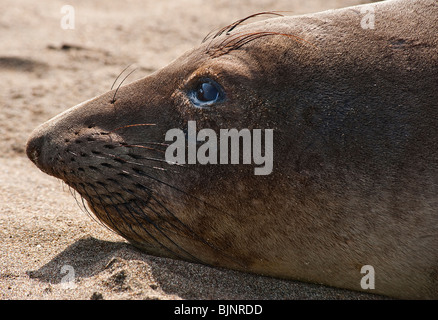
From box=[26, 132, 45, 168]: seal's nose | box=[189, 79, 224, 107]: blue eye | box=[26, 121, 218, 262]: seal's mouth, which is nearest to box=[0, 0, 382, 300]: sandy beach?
box=[26, 121, 218, 262]: seal's mouth

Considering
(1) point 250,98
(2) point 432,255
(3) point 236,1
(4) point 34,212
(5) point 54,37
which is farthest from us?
(3) point 236,1

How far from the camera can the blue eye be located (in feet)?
10.3

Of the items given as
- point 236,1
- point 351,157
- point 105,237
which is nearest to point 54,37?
point 236,1

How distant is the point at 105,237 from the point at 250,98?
130 centimetres

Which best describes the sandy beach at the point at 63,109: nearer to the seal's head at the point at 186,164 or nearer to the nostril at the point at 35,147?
the seal's head at the point at 186,164

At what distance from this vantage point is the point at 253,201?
9.89 ft

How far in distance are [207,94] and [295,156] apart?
22.6 inches

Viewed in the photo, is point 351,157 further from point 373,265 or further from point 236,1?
point 236,1

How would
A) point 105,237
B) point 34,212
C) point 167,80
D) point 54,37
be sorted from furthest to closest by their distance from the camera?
point 54,37 < point 34,212 < point 105,237 < point 167,80

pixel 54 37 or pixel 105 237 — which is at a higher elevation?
pixel 54 37

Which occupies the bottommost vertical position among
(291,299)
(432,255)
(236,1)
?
(291,299)

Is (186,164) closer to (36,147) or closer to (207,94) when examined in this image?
(207,94)

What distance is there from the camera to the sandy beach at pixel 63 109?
3045mm

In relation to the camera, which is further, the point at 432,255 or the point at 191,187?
the point at 191,187
